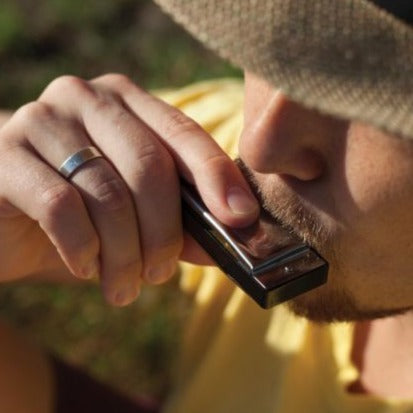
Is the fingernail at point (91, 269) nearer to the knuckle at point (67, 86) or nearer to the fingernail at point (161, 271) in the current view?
the fingernail at point (161, 271)

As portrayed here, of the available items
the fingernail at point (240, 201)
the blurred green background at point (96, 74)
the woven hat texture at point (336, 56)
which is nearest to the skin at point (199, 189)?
the fingernail at point (240, 201)

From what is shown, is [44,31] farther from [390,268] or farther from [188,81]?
[390,268]

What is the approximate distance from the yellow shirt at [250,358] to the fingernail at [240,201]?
1.32 ft

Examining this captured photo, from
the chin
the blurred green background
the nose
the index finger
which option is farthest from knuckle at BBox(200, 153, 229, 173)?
the blurred green background

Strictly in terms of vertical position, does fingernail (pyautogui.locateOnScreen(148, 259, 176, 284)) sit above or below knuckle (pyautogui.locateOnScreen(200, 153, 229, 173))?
below

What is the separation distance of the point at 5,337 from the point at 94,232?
1.50ft

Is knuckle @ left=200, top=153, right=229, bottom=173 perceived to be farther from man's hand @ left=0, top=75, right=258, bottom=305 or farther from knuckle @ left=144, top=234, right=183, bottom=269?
knuckle @ left=144, top=234, right=183, bottom=269

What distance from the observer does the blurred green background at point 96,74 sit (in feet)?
8.91

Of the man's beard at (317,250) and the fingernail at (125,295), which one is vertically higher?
the man's beard at (317,250)

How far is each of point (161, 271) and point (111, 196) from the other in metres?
0.16

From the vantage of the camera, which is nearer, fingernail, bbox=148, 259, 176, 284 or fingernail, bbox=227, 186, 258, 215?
fingernail, bbox=227, 186, 258, 215

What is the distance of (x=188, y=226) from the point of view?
1477 millimetres

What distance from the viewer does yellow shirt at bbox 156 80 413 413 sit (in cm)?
168

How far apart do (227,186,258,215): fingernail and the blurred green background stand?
4.44ft
